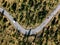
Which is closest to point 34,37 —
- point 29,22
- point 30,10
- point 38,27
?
point 38,27

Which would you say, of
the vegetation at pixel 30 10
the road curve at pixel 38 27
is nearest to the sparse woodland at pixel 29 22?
the vegetation at pixel 30 10

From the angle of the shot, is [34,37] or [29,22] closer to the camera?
[34,37]

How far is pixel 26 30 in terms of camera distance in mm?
65125

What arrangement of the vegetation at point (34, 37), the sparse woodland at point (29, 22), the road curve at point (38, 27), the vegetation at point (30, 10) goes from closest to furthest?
the vegetation at point (34, 37), the sparse woodland at point (29, 22), the road curve at point (38, 27), the vegetation at point (30, 10)

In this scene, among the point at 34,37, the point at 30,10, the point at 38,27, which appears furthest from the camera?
the point at 30,10

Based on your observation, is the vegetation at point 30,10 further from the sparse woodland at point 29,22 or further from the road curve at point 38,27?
the road curve at point 38,27

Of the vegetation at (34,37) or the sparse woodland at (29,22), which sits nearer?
the vegetation at (34,37)

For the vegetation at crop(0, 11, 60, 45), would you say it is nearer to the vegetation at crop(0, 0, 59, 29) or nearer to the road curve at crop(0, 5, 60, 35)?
the road curve at crop(0, 5, 60, 35)

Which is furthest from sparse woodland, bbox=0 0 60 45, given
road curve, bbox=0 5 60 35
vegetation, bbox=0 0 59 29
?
road curve, bbox=0 5 60 35

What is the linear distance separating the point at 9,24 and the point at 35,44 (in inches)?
399

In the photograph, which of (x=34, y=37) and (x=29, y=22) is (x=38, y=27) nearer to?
(x=29, y=22)

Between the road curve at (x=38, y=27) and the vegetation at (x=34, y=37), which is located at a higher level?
the road curve at (x=38, y=27)

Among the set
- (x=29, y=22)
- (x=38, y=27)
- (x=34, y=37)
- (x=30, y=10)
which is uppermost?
(x=30, y=10)

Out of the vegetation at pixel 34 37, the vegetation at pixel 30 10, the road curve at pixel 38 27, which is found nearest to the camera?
the vegetation at pixel 34 37
